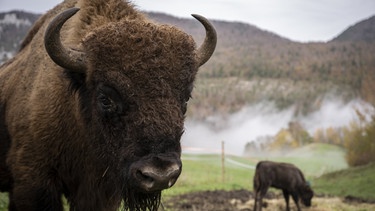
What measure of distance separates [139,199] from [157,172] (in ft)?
2.18

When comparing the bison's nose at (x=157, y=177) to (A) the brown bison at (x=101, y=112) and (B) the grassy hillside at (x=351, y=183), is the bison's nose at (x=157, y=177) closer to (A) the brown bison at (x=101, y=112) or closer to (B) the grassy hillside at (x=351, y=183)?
(A) the brown bison at (x=101, y=112)

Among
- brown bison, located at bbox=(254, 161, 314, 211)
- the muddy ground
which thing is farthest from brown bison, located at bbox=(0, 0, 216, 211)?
brown bison, located at bbox=(254, 161, 314, 211)

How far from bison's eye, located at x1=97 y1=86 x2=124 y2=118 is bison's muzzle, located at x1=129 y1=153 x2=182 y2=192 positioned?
22.9 inches

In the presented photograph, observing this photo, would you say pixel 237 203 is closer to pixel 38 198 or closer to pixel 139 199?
pixel 38 198

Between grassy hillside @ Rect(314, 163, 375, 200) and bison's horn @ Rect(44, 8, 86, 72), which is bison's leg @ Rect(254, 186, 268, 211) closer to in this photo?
grassy hillside @ Rect(314, 163, 375, 200)

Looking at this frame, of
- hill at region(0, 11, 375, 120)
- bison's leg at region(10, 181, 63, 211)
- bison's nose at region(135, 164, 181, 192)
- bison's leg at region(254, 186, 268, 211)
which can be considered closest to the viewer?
bison's nose at region(135, 164, 181, 192)

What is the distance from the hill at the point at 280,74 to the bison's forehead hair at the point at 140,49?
3676 inches

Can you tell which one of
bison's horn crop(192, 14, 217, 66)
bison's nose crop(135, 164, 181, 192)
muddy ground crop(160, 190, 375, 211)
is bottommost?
muddy ground crop(160, 190, 375, 211)

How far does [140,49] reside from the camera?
372 cm

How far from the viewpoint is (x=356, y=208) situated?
14.8 metres

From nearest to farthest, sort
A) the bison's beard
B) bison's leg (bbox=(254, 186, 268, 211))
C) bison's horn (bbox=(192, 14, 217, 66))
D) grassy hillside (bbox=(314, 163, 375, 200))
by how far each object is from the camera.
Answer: the bison's beard, bison's horn (bbox=(192, 14, 217, 66)), bison's leg (bbox=(254, 186, 268, 211)), grassy hillside (bbox=(314, 163, 375, 200))

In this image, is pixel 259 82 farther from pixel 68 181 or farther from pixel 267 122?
pixel 68 181

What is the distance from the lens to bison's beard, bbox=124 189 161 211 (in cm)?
363

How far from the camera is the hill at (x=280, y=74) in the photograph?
116 m
